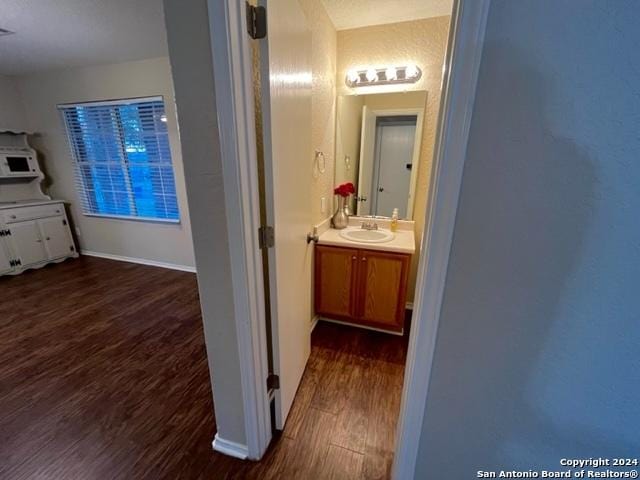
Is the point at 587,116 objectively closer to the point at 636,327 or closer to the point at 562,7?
the point at 562,7

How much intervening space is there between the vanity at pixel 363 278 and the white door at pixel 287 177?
48cm

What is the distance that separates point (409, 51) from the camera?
192cm

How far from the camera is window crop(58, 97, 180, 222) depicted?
3.01 metres

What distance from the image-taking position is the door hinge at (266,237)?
0.99 meters

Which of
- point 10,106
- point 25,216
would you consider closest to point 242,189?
point 25,216

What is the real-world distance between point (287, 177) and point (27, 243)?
409 centimetres

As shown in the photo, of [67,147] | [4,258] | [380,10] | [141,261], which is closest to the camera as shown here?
[380,10]

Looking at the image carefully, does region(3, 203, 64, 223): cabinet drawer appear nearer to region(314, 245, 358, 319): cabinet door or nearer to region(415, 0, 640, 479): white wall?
region(314, 245, 358, 319): cabinet door

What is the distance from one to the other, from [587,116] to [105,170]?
4489 millimetres

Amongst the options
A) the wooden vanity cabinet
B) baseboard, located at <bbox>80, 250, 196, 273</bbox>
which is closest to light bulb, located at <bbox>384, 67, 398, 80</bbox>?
the wooden vanity cabinet

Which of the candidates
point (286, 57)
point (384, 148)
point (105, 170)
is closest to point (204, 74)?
point (286, 57)

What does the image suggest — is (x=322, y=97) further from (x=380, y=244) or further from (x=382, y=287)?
(x=382, y=287)

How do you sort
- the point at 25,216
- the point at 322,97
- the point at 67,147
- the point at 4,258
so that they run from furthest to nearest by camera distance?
the point at 67,147 → the point at 25,216 → the point at 4,258 → the point at 322,97

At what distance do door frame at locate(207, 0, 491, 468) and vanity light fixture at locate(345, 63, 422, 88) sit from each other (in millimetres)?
1556
